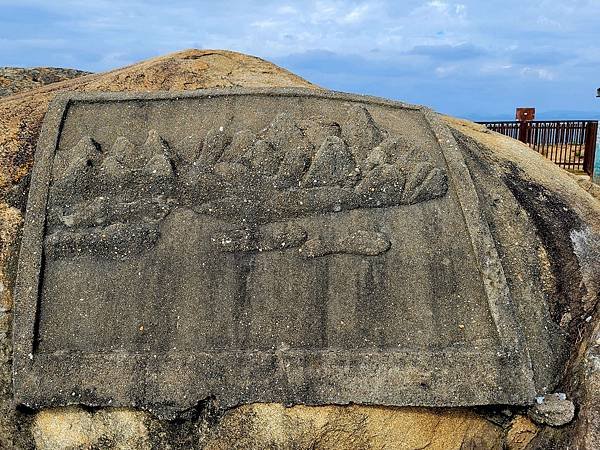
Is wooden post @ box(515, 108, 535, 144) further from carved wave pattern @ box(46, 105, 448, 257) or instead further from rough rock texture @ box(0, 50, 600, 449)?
carved wave pattern @ box(46, 105, 448, 257)

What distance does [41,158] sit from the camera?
3893mm

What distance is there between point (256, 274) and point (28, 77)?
3.97 metres

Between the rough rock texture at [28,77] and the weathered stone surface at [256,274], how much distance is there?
79.9 inches

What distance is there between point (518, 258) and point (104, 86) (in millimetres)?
3433

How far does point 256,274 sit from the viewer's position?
3510 mm

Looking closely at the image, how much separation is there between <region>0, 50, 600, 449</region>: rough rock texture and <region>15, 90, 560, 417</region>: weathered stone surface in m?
0.13

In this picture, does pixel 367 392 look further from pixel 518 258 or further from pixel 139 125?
pixel 139 125

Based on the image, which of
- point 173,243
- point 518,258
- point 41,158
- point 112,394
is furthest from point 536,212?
point 41,158

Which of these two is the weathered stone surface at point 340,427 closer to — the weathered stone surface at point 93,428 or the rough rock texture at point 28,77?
the weathered stone surface at point 93,428

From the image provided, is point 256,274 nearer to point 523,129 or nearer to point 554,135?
point 523,129

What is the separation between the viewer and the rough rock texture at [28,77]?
19.1ft

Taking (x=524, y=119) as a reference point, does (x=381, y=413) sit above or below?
below

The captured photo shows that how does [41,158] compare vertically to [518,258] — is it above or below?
above

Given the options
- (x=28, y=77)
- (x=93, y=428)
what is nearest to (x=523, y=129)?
(x=28, y=77)
